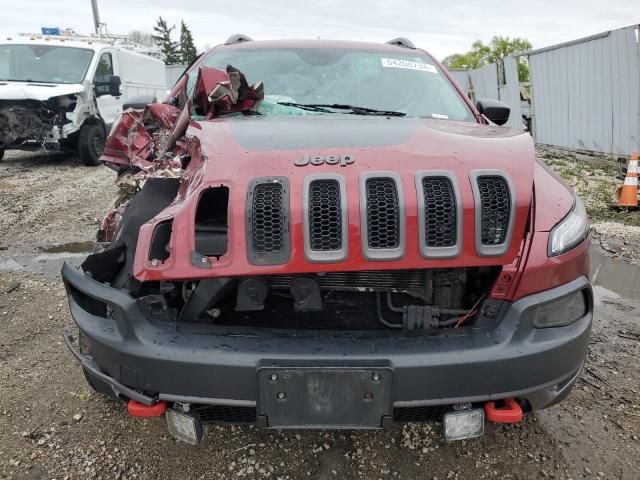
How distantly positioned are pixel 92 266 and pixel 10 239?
3957 millimetres

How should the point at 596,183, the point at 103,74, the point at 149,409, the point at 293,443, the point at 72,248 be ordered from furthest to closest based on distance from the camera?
the point at 103,74
the point at 596,183
the point at 72,248
the point at 293,443
the point at 149,409

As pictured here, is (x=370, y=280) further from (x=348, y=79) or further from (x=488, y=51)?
(x=488, y=51)

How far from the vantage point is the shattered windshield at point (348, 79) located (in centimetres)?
303

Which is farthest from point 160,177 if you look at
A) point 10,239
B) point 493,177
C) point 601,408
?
point 10,239

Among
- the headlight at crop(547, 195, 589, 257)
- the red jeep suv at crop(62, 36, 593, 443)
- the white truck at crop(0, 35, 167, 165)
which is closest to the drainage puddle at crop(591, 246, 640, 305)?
the headlight at crop(547, 195, 589, 257)

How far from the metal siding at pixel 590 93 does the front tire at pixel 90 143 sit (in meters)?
9.73

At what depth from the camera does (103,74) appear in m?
10.1

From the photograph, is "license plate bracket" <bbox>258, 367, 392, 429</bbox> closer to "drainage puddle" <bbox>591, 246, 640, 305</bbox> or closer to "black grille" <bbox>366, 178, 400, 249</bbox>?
"black grille" <bbox>366, 178, 400, 249</bbox>

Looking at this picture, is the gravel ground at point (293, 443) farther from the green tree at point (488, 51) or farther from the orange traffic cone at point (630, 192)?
the green tree at point (488, 51)

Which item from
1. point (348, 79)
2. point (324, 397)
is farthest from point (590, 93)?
point (324, 397)

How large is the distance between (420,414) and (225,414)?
69cm

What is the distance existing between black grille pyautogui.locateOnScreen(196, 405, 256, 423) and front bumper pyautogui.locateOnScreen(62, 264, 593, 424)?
3.6 inches

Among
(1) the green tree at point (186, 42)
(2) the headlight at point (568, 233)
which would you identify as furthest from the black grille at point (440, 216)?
(1) the green tree at point (186, 42)

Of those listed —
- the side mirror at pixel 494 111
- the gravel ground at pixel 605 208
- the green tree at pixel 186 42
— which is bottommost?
the gravel ground at pixel 605 208
